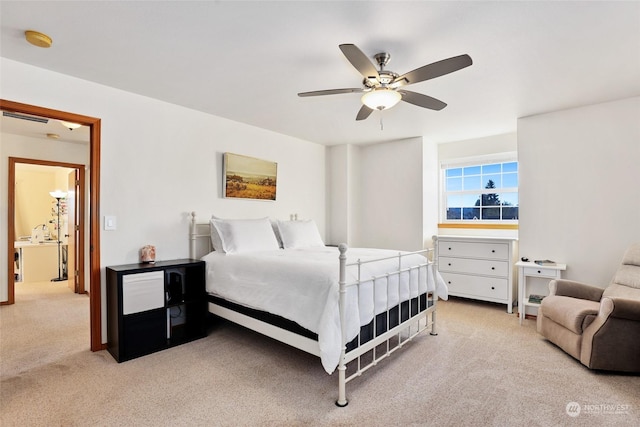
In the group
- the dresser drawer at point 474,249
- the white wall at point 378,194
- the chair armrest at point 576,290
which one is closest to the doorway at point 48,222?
the white wall at point 378,194

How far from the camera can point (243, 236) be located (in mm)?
3533

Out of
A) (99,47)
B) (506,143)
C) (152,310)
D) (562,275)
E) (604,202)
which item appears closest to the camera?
(99,47)

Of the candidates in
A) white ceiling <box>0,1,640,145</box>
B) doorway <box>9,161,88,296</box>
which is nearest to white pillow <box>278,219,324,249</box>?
white ceiling <box>0,1,640,145</box>

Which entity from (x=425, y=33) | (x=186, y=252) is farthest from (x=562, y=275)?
(x=186, y=252)

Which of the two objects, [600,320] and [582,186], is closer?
[600,320]

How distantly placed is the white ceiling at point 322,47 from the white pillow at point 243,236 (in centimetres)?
133

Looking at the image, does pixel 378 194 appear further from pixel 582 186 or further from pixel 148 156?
pixel 148 156

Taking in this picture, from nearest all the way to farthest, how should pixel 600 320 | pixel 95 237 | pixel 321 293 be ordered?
pixel 321 293, pixel 600 320, pixel 95 237

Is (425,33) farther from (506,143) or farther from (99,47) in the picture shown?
(506,143)

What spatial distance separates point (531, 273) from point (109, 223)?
14.9 feet

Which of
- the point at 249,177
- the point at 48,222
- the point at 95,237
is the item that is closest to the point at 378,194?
the point at 249,177

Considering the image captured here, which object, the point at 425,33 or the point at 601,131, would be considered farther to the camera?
the point at 601,131

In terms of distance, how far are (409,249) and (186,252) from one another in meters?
3.19

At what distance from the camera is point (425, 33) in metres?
2.09
